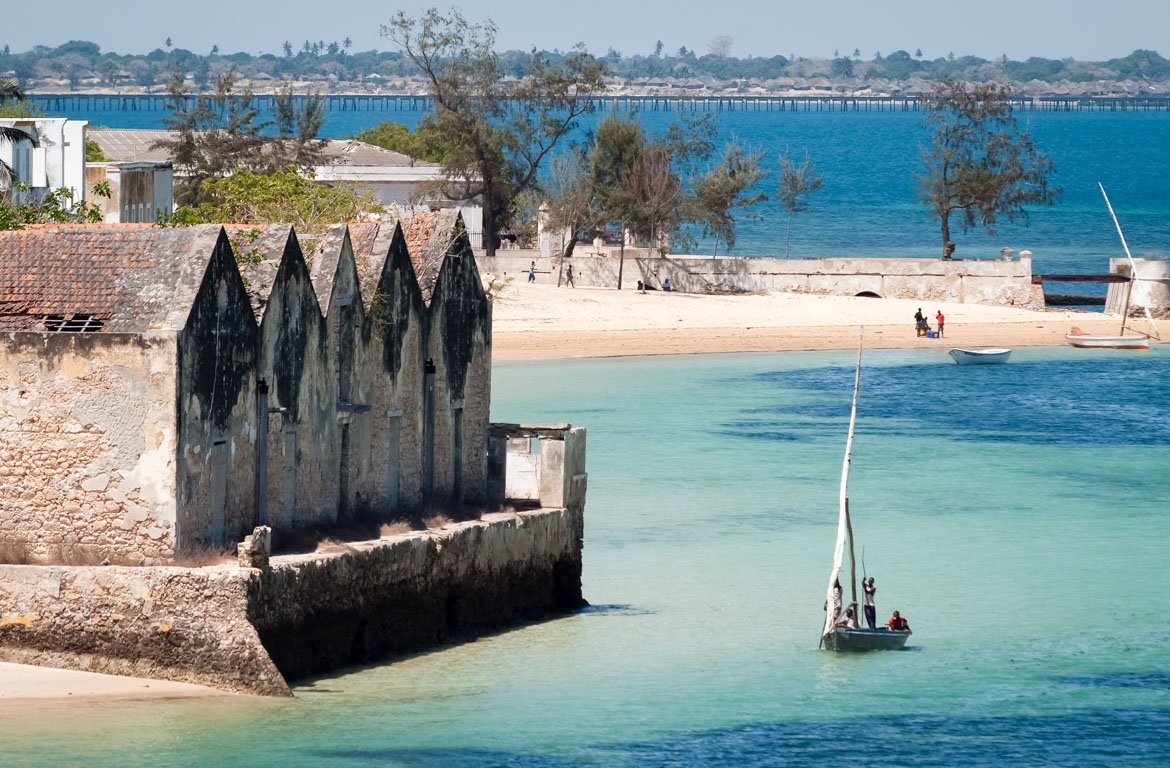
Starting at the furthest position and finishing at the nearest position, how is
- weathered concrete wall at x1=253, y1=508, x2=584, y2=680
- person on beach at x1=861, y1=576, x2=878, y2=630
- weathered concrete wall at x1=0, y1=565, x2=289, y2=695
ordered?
1. person on beach at x1=861, y1=576, x2=878, y2=630
2. weathered concrete wall at x1=253, y1=508, x2=584, y2=680
3. weathered concrete wall at x1=0, y1=565, x2=289, y2=695

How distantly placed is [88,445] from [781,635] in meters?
11.2

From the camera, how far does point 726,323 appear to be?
71.6m

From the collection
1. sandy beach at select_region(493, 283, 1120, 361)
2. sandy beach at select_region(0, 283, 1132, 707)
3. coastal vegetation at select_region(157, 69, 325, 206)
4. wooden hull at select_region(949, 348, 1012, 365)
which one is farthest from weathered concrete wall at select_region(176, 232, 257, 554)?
coastal vegetation at select_region(157, 69, 325, 206)

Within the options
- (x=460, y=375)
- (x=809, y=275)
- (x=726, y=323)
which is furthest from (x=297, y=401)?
(x=809, y=275)

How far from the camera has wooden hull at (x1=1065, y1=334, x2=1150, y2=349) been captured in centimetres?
7338

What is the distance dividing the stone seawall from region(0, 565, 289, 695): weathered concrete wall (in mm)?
11

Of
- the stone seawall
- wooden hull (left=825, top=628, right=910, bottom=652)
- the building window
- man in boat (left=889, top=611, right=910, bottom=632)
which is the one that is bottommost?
wooden hull (left=825, top=628, right=910, bottom=652)

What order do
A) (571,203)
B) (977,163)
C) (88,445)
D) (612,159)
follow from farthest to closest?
(977,163) → (612,159) → (571,203) → (88,445)

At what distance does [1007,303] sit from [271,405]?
59.3 m

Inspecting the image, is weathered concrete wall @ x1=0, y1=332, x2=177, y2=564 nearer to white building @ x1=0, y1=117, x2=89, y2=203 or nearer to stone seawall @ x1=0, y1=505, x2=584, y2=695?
stone seawall @ x1=0, y1=505, x2=584, y2=695

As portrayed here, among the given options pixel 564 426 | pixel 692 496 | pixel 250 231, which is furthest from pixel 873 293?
pixel 250 231

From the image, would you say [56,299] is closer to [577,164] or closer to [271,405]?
[271,405]

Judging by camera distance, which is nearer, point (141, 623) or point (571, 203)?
point (141, 623)

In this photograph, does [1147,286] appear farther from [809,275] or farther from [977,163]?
[809,275]
